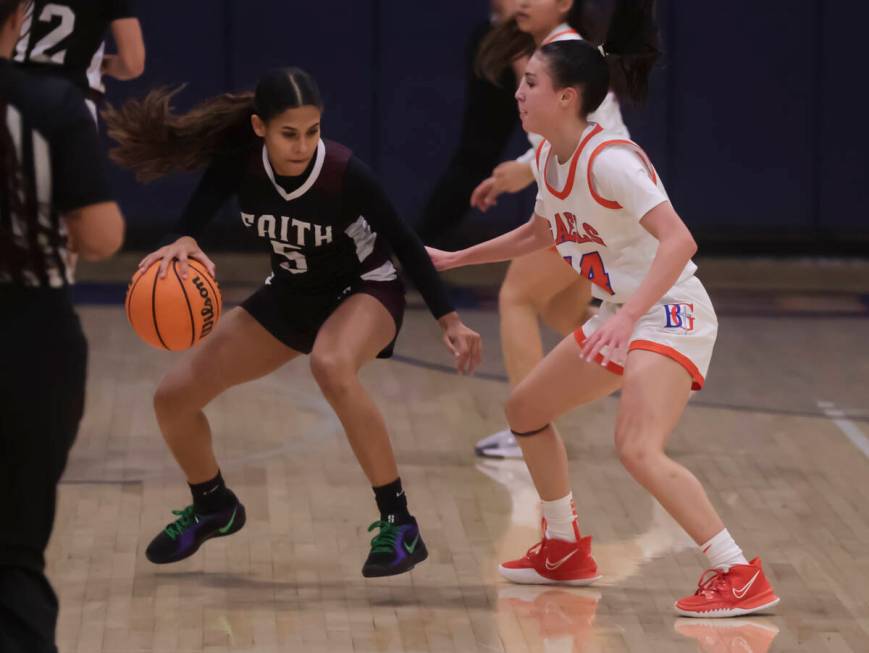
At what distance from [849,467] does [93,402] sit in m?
3.36

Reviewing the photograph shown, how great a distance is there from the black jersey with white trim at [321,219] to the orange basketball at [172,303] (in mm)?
217

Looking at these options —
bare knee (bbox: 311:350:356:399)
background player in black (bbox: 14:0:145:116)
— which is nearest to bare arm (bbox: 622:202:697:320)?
bare knee (bbox: 311:350:356:399)

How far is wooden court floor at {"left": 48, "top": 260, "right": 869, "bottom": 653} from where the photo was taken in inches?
186

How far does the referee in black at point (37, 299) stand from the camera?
343 cm

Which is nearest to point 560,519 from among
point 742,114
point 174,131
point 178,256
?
point 178,256

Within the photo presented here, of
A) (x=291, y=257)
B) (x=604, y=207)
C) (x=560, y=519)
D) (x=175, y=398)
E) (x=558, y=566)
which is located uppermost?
(x=604, y=207)

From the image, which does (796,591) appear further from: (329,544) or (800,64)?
(800,64)

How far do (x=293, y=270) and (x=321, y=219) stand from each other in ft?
0.75

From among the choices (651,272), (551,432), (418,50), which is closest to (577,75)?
(651,272)

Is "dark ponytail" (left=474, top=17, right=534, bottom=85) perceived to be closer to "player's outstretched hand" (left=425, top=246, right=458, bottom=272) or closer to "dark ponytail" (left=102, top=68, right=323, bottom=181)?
"player's outstretched hand" (left=425, top=246, right=458, bottom=272)

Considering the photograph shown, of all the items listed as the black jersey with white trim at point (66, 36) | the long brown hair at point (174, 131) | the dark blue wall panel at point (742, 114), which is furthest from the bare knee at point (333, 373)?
the dark blue wall panel at point (742, 114)

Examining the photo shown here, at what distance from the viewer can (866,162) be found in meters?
11.1

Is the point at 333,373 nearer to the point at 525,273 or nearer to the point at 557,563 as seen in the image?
the point at 557,563

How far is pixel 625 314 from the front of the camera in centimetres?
448
